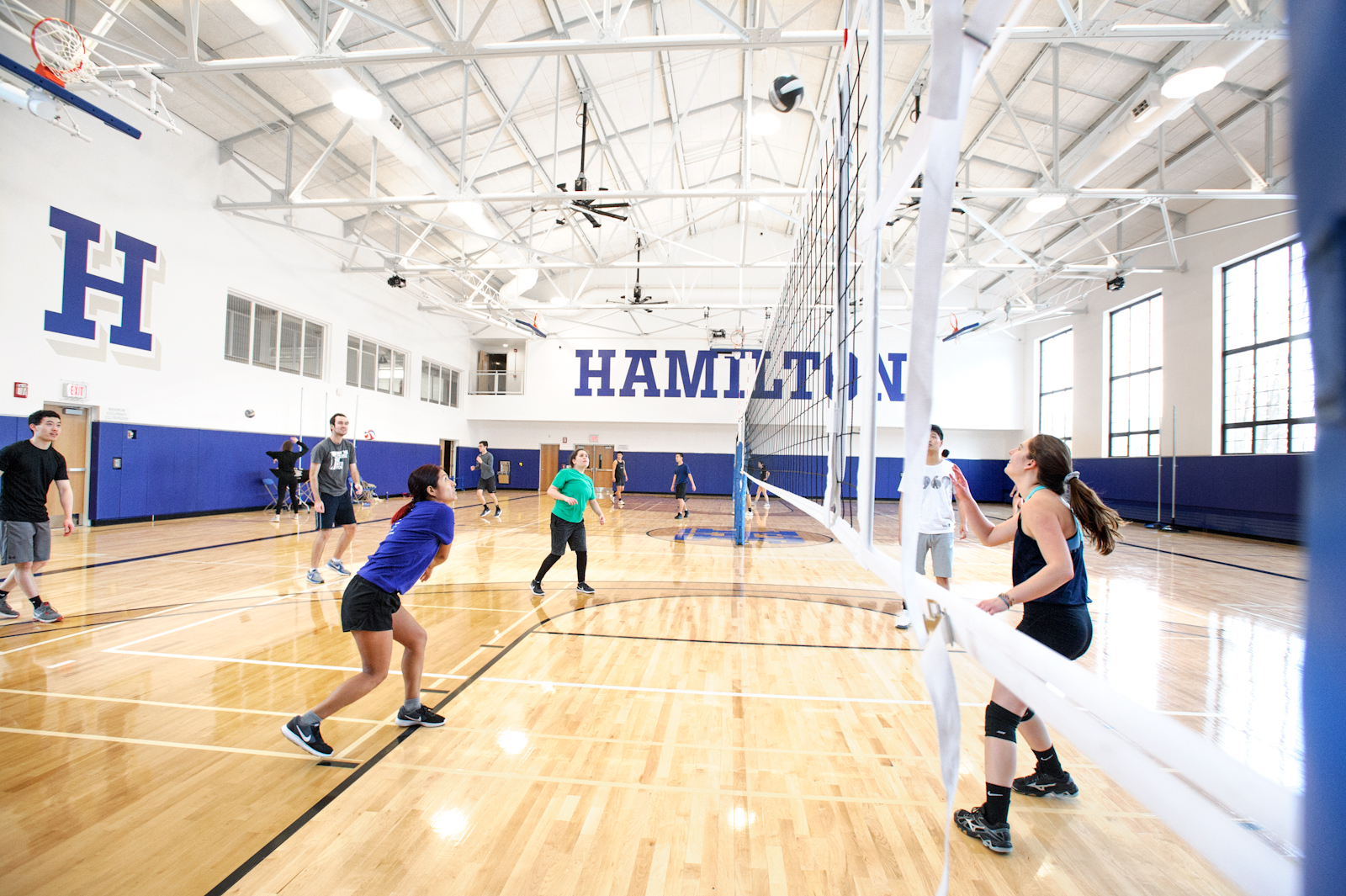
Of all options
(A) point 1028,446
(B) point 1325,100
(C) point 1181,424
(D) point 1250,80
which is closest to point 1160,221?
(C) point 1181,424

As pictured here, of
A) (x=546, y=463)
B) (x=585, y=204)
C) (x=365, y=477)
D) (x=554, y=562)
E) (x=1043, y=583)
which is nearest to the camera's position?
(x=1043, y=583)

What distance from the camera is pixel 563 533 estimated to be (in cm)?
618

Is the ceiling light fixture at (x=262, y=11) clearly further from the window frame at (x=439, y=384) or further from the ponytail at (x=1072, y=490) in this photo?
the window frame at (x=439, y=384)

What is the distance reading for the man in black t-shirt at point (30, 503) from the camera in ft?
15.6

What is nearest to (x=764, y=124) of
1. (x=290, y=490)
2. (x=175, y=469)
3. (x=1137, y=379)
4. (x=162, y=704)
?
(x=162, y=704)

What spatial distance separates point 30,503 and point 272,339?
376 inches

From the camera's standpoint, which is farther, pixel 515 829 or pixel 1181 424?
pixel 1181 424

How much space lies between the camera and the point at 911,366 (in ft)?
4.20

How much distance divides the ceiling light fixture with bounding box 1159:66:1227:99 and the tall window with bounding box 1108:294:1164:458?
360 inches

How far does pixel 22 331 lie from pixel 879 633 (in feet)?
38.5

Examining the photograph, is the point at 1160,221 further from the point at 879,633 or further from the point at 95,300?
the point at 95,300

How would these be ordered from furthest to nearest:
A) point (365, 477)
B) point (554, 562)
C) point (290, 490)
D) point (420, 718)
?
point (365, 477) < point (290, 490) < point (554, 562) < point (420, 718)

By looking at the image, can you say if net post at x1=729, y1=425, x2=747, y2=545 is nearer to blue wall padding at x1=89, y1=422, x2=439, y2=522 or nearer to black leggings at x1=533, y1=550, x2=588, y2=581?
black leggings at x1=533, y1=550, x2=588, y2=581

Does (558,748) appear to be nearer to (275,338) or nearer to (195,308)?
(195,308)
